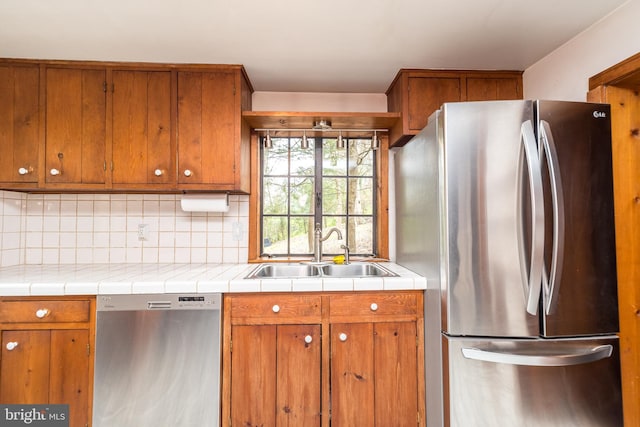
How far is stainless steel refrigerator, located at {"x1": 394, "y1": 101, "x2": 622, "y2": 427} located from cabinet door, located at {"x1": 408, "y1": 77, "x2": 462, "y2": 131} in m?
0.62

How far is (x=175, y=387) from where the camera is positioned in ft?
5.23

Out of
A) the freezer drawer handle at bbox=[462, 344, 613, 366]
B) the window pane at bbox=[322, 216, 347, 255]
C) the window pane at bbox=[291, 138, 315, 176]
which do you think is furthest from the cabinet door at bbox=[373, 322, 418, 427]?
the window pane at bbox=[291, 138, 315, 176]

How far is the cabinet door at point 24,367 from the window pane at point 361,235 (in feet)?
6.38

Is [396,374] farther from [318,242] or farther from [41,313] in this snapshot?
[41,313]

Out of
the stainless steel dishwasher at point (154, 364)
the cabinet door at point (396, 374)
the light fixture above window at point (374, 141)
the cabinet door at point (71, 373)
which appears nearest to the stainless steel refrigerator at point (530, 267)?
the cabinet door at point (396, 374)

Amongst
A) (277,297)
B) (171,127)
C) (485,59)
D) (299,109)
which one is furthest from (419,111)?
(171,127)

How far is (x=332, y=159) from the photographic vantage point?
2514mm

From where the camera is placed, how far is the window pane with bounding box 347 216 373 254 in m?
2.51

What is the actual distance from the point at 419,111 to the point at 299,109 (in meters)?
0.90

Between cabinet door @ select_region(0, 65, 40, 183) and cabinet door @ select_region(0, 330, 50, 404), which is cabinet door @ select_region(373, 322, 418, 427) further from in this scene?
cabinet door @ select_region(0, 65, 40, 183)

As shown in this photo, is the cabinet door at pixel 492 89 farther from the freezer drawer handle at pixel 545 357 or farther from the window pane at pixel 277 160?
the freezer drawer handle at pixel 545 357

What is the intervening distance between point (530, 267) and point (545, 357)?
401 mm

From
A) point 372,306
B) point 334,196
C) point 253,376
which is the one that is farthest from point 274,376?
point 334,196

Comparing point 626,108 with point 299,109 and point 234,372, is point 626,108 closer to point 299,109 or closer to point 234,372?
point 299,109
